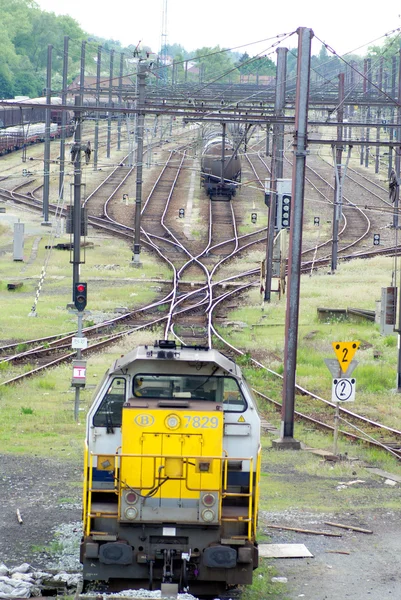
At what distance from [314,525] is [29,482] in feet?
14.9

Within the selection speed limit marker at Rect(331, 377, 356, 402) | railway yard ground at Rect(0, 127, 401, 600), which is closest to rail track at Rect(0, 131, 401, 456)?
railway yard ground at Rect(0, 127, 401, 600)

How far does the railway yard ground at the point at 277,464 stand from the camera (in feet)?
37.5

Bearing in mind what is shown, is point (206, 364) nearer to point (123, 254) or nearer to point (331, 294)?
point (331, 294)

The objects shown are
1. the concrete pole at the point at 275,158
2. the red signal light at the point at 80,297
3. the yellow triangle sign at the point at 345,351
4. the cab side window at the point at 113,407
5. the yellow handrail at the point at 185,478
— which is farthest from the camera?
the concrete pole at the point at 275,158

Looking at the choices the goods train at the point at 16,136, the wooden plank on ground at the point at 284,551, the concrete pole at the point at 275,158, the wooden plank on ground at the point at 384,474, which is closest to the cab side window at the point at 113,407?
the wooden plank on ground at the point at 284,551

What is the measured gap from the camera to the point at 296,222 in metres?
18.5

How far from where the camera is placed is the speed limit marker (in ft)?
57.1

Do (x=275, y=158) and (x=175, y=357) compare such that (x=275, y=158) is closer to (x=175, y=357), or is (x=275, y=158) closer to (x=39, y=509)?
(x=39, y=509)

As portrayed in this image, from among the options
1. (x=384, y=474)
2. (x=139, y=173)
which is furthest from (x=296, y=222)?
(x=139, y=173)

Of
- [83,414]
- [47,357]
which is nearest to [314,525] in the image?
Result: [83,414]

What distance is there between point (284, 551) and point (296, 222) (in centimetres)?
804

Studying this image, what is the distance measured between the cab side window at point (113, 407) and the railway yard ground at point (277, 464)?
193 centimetres

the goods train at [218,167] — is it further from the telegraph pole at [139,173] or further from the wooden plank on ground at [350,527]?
the wooden plank on ground at [350,527]

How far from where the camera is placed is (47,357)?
27.6 meters
